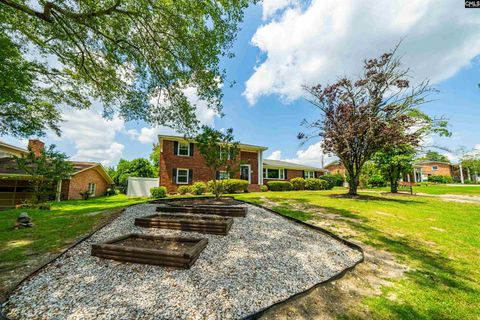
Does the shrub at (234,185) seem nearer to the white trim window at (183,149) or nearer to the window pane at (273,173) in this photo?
the white trim window at (183,149)

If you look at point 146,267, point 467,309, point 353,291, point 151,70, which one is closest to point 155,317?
point 146,267

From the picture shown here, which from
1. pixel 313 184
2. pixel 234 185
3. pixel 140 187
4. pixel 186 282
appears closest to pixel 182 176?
pixel 140 187

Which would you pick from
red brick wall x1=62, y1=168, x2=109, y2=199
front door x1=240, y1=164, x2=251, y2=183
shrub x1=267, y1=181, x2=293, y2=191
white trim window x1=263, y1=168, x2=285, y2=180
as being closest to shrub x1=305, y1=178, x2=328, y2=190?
shrub x1=267, y1=181, x2=293, y2=191

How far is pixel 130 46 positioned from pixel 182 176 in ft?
37.7

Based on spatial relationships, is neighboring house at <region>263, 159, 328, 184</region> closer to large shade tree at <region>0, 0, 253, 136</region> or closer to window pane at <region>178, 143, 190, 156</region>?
window pane at <region>178, 143, 190, 156</region>

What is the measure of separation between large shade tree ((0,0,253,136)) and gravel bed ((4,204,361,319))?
6719 millimetres

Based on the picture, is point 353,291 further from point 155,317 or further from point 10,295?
point 10,295

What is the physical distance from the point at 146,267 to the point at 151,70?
8098 mm

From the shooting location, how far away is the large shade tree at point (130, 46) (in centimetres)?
689

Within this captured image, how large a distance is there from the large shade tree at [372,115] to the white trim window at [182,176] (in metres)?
11.6

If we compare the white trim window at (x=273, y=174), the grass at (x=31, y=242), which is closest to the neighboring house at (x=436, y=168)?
the white trim window at (x=273, y=174)

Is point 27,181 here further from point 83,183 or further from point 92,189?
point 92,189

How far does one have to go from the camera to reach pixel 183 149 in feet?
59.8

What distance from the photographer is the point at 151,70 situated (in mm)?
8680
